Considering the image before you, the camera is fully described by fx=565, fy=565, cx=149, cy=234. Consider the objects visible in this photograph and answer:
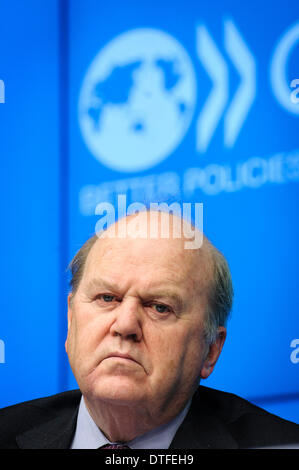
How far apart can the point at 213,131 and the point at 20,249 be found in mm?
672

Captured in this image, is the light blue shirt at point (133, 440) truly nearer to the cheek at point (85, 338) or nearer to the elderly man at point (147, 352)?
the elderly man at point (147, 352)

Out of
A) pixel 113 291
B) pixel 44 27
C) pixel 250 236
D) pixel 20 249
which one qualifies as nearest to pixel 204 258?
pixel 113 291

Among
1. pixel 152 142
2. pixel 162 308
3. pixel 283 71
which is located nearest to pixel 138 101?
pixel 152 142

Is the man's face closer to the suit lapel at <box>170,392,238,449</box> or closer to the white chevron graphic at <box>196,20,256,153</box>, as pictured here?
the suit lapel at <box>170,392,238,449</box>

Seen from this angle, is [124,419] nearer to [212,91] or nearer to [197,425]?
[197,425]

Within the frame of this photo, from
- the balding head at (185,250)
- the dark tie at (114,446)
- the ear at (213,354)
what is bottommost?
the dark tie at (114,446)

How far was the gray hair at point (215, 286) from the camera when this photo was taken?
139cm

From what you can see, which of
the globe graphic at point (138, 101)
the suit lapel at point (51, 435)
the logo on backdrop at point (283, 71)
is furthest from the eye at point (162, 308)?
the logo on backdrop at point (283, 71)

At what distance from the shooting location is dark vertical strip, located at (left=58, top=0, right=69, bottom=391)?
1.62 meters

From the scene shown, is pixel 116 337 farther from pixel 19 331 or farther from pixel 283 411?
pixel 283 411

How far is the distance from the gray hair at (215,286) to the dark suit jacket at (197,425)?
19cm

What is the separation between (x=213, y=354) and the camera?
142 cm

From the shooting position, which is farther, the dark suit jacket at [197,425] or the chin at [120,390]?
the dark suit jacket at [197,425]

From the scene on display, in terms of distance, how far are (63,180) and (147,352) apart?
2.13ft
